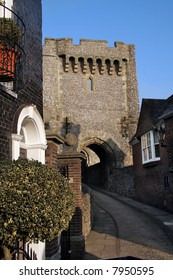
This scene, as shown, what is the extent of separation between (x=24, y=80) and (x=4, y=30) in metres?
1.73

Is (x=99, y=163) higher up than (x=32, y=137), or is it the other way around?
(x=99, y=163)

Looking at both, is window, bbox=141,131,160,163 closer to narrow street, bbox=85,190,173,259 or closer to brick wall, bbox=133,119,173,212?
brick wall, bbox=133,119,173,212

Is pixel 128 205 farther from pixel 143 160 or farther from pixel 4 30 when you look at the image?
pixel 4 30

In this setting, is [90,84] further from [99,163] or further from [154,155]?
[154,155]

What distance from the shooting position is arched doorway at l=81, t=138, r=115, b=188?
29016mm

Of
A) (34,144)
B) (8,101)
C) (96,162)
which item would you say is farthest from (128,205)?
(96,162)

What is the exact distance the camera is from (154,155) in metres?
18.4

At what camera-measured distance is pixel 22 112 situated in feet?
20.6

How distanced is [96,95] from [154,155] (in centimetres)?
1331

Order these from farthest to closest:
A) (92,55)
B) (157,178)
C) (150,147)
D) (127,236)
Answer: (92,55)
(150,147)
(157,178)
(127,236)

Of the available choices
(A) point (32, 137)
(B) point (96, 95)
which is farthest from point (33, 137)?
(B) point (96, 95)

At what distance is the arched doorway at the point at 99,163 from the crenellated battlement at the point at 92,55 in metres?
7.52

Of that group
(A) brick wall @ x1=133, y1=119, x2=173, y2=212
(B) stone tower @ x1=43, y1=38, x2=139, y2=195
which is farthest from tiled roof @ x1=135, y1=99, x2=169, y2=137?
(B) stone tower @ x1=43, y1=38, x2=139, y2=195
